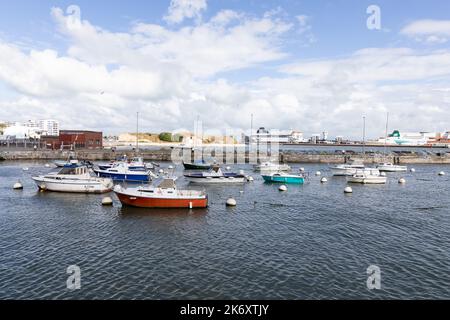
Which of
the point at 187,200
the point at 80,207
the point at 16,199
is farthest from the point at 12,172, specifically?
the point at 187,200

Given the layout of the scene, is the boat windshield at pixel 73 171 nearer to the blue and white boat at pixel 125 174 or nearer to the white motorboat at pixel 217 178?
the blue and white boat at pixel 125 174

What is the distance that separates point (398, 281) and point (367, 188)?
1564 inches

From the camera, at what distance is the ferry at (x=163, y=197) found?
36188mm

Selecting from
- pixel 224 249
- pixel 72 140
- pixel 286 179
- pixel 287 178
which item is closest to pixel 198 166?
pixel 286 179

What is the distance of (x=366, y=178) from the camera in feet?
201

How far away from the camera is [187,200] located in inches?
1439

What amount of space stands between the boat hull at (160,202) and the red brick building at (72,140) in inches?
3050

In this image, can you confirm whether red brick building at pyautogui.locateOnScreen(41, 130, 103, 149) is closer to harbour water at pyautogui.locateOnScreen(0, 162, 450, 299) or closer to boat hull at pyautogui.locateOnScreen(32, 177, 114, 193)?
boat hull at pyautogui.locateOnScreen(32, 177, 114, 193)

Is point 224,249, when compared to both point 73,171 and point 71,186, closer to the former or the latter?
point 71,186

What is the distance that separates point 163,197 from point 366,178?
4130 centimetres

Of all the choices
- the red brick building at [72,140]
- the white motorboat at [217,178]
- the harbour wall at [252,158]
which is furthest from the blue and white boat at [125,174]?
the red brick building at [72,140]

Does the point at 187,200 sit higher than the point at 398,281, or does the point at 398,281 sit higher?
the point at 187,200
